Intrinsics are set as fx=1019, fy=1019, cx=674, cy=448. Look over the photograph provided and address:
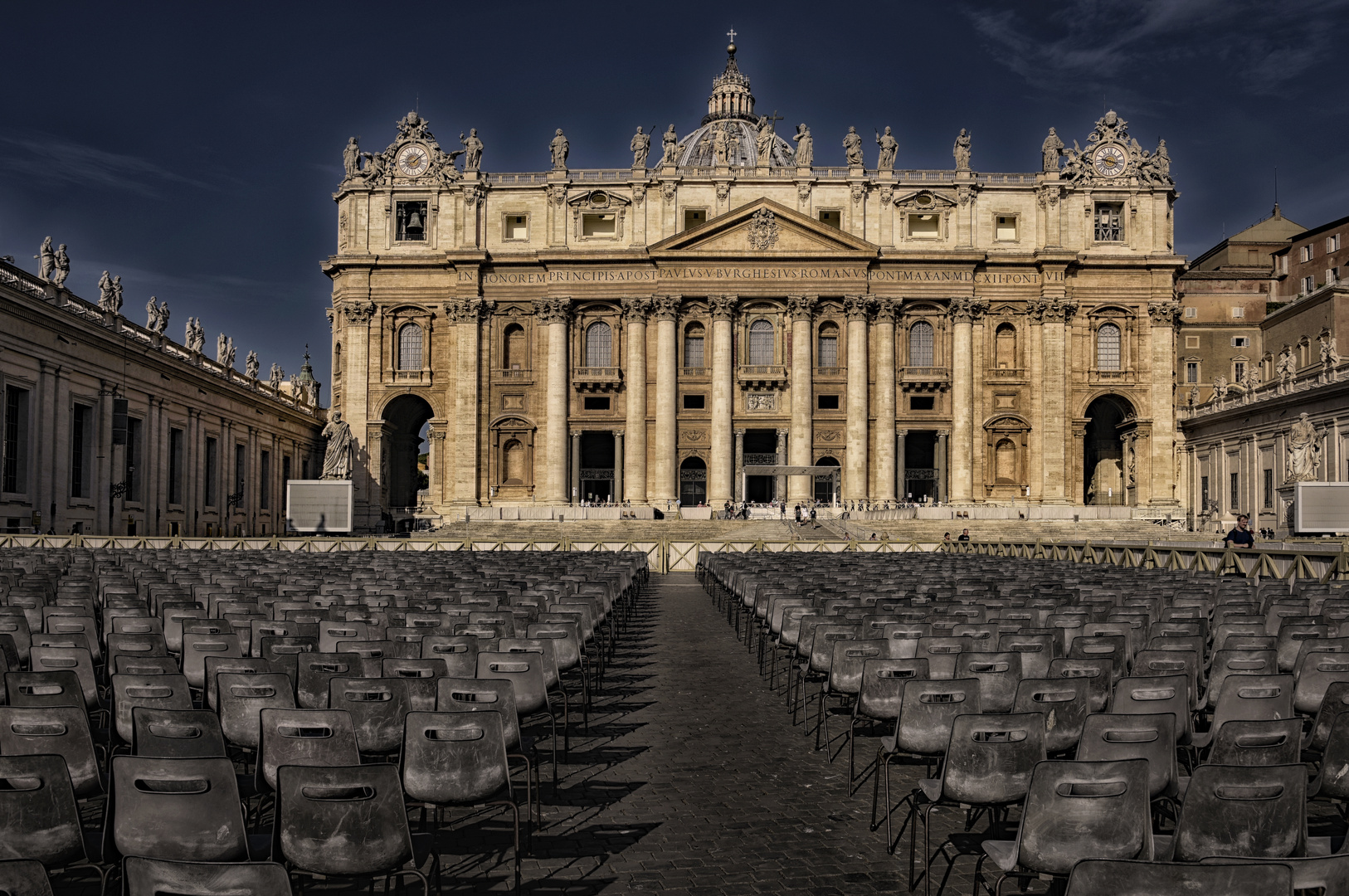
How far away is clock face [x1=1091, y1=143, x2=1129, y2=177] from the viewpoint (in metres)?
67.8

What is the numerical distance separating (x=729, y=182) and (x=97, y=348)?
38790 mm

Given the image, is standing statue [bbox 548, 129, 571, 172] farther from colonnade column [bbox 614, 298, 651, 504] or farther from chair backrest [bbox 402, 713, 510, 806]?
chair backrest [bbox 402, 713, 510, 806]

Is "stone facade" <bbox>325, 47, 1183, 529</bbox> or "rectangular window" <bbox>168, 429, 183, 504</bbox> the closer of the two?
"rectangular window" <bbox>168, 429, 183, 504</bbox>

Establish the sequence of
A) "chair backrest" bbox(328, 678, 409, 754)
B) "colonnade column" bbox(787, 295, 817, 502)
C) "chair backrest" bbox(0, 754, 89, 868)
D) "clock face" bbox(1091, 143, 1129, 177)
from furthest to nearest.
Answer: "clock face" bbox(1091, 143, 1129, 177) → "colonnade column" bbox(787, 295, 817, 502) → "chair backrest" bbox(328, 678, 409, 754) → "chair backrest" bbox(0, 754, 89, 868)

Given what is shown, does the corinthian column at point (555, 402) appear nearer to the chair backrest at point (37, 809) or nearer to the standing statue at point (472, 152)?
the standing statue at point (472, 152)

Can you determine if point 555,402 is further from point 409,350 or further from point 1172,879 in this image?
point 1172,879

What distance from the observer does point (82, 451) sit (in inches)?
1761

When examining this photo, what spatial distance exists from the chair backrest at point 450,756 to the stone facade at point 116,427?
38.6m

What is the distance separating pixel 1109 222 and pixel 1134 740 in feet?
229

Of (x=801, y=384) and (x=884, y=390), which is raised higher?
(x=801, y=384)

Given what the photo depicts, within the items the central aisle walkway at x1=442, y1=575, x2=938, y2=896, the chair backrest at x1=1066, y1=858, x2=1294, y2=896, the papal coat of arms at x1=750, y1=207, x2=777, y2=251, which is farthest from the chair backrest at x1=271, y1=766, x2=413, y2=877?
the papal coat of arms at x1=750, y1=207, x2=777, y2=251

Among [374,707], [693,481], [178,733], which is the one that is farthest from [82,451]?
[178,733]

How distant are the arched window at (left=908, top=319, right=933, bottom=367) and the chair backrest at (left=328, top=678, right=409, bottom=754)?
209ft

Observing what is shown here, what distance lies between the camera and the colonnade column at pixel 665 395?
65562 millimetres
